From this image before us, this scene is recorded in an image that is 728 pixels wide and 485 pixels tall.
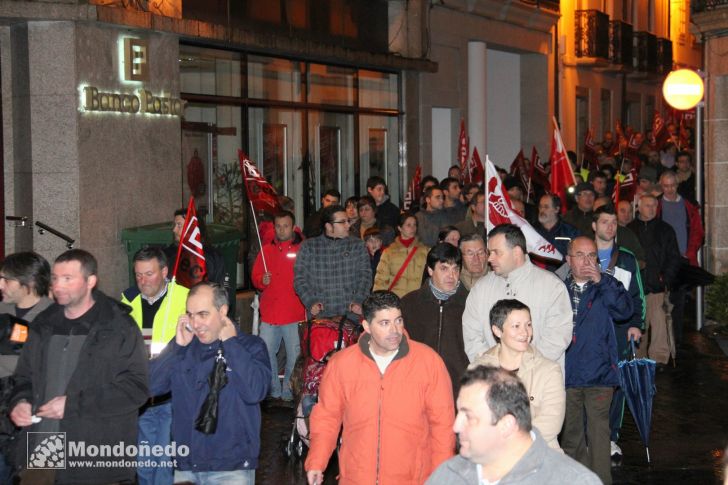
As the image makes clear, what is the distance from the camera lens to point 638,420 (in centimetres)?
991

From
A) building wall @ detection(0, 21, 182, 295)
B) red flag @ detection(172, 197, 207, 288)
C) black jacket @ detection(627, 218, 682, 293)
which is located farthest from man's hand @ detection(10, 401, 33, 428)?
black jacket @ detection(627, 218, 682, 293)

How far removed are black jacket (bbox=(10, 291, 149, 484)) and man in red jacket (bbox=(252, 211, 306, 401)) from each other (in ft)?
18.2

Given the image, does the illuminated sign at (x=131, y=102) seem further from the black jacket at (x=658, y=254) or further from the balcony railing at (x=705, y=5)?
the balcony railing at (x=705, y=5)

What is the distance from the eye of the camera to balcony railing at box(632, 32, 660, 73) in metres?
37.6

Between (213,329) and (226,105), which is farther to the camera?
(226,105)

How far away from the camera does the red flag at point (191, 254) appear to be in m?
9.32

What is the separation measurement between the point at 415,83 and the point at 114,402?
51.4 feet

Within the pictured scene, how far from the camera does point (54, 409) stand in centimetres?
622

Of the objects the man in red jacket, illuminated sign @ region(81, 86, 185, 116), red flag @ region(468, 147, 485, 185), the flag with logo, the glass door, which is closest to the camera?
the flag with logo

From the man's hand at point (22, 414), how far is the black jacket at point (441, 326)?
9.92 feet

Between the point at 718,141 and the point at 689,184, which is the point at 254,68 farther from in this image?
the point at 689,184

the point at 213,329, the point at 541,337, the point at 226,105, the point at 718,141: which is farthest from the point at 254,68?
the point at 213,329

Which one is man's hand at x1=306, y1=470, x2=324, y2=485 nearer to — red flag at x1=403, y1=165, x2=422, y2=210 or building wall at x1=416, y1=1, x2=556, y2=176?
red flag at x1=403, y1=165, x2=422, y2=210

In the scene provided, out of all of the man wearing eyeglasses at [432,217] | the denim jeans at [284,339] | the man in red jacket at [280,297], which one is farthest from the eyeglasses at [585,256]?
the man wearing eyeglasses at [432,217]
